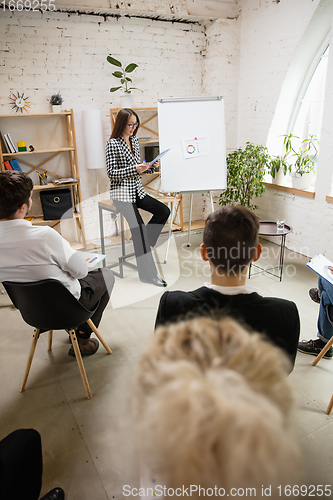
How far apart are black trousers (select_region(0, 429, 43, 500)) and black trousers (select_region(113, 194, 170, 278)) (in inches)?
86.8

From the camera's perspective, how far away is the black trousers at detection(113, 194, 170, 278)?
325 centimetres

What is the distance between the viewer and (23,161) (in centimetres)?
382

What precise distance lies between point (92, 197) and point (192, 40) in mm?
2312

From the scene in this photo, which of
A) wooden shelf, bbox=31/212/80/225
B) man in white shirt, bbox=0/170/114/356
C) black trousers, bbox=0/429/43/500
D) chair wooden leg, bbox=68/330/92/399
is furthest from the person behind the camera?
wooden shelf, bbox=31/212/80/225

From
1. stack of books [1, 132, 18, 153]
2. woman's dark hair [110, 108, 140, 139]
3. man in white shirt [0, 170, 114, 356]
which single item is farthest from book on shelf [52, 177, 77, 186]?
man in white shirt [0, 170, 114, 356]

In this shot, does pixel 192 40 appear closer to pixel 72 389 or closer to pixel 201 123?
pixel 201 123

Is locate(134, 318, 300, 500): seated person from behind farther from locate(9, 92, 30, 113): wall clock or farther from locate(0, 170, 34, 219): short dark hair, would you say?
locate(9, 92, 30, 113): wall clock

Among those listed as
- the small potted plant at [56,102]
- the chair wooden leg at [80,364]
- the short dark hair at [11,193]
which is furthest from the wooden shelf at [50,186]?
the chair wooden leg at [80,364]

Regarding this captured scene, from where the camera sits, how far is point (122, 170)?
3.16 m

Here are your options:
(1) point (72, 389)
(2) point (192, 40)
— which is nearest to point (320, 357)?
(1) point (72, 389)

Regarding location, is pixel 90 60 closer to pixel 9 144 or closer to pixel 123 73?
pixel 123 73

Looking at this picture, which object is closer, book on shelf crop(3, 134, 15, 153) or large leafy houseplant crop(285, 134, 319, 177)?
book on shelf crop(3, 134, 15, 153)

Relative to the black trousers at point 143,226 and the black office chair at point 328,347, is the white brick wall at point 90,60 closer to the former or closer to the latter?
the black trousers at point 143,226

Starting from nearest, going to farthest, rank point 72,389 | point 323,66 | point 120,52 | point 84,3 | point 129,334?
point 72,389 → point 129,334 → point 84,3 → point 323,66 → point 120,52
